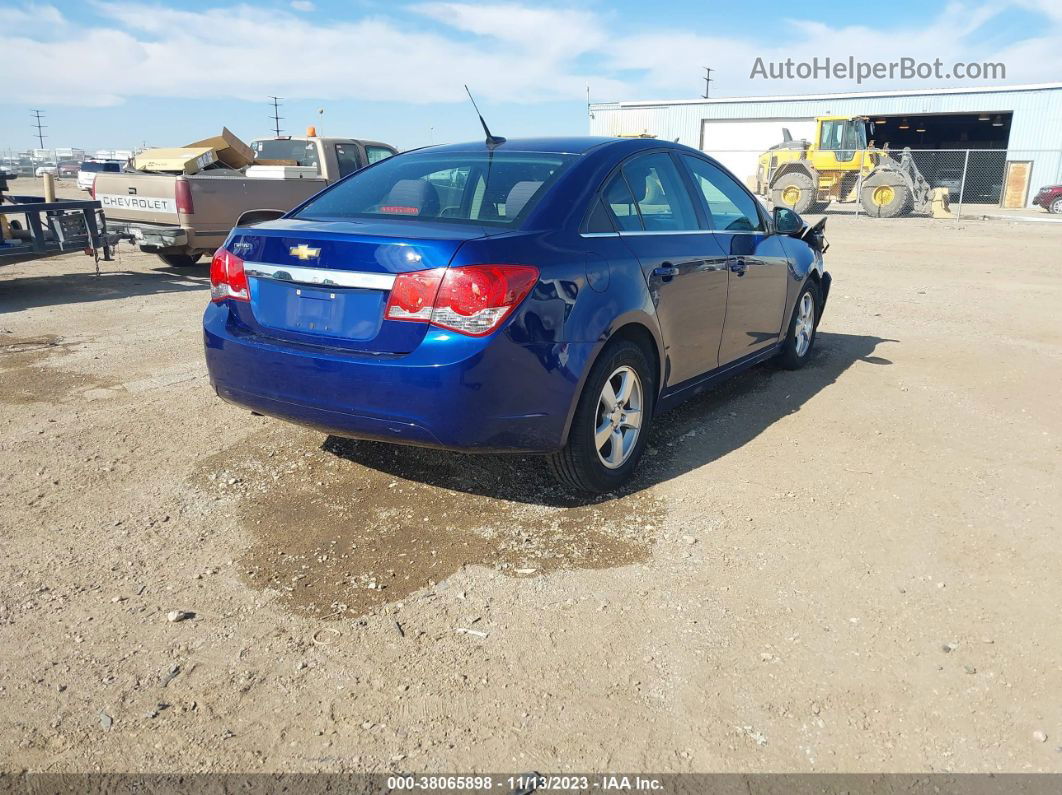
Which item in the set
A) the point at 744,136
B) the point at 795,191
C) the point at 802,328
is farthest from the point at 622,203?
the point at 744,136

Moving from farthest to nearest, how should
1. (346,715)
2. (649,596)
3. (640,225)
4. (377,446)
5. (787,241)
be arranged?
(787,241)
(377,446)
(640,225)
(649,596)
(346,715)

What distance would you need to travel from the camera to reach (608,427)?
3.83 m

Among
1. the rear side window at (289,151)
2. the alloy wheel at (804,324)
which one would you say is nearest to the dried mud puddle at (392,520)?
the alloy wheel at (804,324)

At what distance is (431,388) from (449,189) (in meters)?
1.20

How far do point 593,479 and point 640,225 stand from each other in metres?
1.28

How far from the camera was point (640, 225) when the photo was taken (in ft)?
13.3

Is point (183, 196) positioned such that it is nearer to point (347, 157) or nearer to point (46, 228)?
point (46, 228)

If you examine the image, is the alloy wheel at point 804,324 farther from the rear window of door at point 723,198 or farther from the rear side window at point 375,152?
the rear side window at point 375,152

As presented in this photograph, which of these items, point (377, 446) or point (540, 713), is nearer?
point (540, 713)

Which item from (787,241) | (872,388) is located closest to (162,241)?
(787,241)

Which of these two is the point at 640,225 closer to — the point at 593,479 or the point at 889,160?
the point at 593,479

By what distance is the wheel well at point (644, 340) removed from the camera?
3.79m

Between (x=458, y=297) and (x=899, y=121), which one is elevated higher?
(x=899, y=121)

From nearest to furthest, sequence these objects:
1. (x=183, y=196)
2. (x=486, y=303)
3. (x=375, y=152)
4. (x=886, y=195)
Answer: (x=486, y=303) → (x=183, y=196) → (x=375, y=152) → (x=886, y=195)
